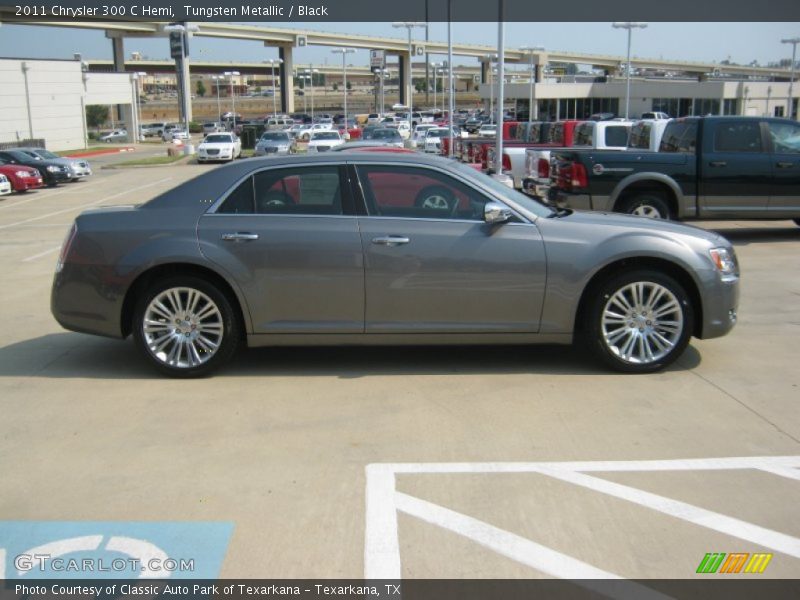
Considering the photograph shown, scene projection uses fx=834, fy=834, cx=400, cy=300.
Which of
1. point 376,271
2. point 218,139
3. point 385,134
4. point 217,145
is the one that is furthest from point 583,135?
point 218,139

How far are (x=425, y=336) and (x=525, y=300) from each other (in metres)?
0.79

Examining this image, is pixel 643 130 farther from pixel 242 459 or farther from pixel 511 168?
pixel 242 459

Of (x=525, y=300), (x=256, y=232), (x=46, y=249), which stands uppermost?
(x=256, y=232)

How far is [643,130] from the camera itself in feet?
54.0

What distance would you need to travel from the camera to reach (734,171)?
12.4 m

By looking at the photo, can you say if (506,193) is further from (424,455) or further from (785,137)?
(785,137)

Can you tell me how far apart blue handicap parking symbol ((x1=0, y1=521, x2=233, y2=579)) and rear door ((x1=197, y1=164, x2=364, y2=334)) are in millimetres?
2399

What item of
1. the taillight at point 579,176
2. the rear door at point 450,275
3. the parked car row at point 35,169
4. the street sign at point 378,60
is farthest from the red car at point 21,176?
the street sign at point 378,60

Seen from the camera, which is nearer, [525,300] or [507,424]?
[507,424]

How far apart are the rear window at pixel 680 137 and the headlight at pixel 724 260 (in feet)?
21.2

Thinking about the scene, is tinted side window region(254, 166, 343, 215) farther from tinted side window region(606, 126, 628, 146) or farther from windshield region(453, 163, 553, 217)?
tinted side window region(606, 126, 628, 146)

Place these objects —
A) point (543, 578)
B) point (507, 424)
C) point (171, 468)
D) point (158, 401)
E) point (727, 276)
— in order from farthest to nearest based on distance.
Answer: point (727, 276) → point (158, 401) → point (507, 424) → point (171, 468) → point (543, 578)

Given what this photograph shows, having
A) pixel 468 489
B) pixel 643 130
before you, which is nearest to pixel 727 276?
pixel 468 489

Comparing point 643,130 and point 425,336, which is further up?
point 643,130
